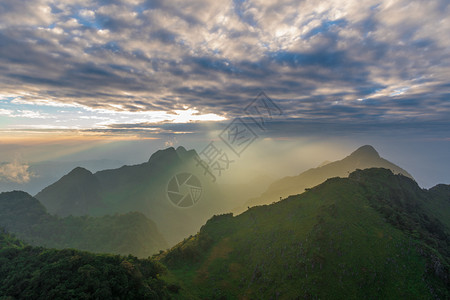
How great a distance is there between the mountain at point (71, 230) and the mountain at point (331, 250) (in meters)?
90.5

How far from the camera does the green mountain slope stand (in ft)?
110

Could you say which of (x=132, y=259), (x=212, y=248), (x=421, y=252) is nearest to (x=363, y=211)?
(x=421, y=252)

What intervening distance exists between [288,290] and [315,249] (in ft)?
42.7

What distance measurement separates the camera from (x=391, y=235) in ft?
168

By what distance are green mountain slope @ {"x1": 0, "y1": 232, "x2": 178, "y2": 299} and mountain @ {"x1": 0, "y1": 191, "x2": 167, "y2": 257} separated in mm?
100110

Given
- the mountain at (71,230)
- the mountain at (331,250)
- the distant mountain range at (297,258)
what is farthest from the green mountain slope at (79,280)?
the mountain at (71,230)

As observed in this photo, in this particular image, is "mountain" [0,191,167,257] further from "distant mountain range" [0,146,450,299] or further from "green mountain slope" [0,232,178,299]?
"green mountain slope" [0,232,178,299]

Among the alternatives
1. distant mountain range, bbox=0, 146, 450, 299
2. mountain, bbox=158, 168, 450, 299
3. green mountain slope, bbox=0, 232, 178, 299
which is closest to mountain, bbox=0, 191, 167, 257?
distant mountain range, bbox=0, 146, 450, 299

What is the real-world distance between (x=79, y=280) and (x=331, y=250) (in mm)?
56331

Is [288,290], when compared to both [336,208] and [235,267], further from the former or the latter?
[336,208]

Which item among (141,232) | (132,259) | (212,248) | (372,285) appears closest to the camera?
(372,285)

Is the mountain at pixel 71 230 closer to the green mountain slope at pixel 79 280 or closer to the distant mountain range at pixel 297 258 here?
the distant mountain range at pixel 297 258

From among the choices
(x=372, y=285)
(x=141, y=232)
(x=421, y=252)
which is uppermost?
(x=421, y=252)

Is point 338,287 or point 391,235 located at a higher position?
point 391,235
